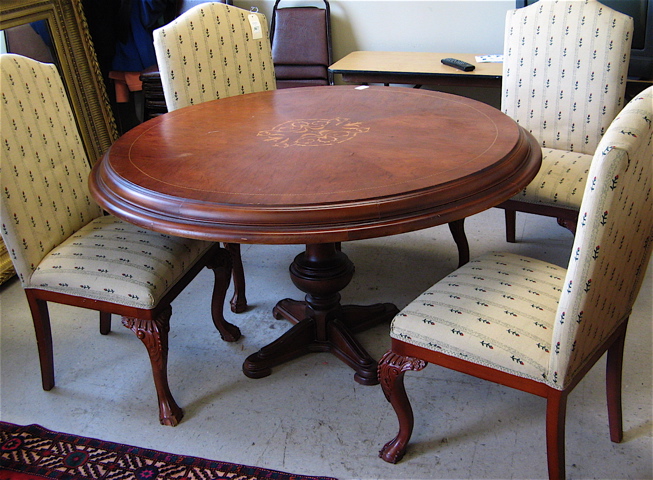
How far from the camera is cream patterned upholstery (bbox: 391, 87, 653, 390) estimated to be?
3.68 ft

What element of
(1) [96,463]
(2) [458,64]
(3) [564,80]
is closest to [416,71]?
(2) [458,64]

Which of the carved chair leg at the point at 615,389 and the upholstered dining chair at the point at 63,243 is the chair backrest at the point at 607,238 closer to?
the carved chair leg at the point at 615,389

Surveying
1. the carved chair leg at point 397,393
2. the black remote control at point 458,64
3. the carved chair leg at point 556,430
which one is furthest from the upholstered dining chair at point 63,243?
the black remote control at point 458,64

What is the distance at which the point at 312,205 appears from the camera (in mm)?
1340

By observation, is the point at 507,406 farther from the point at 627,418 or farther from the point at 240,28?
the point at 240,28

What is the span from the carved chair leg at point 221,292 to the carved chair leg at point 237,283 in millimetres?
151

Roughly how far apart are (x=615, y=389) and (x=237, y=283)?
4.35 ft

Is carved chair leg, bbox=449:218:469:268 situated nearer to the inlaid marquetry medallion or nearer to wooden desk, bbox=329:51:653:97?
the inlaid marquetry medallion

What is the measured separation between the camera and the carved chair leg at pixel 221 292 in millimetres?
2039

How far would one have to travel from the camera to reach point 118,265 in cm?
175

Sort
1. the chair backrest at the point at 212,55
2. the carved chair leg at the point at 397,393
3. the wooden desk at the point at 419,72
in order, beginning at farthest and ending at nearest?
the wooden desk at the point at 419,72 < the chair backrest at the point at 212,55 < the carved chair leg at the point at 397,393

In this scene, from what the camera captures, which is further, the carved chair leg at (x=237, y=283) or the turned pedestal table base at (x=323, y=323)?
the carved chair leg at (x=237, y=283)

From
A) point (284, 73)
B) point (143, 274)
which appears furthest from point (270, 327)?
point (284, 73)

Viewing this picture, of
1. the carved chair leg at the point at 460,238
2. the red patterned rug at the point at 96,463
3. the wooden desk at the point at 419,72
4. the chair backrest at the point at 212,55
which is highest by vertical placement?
the chair backrest at the point at 212,55
